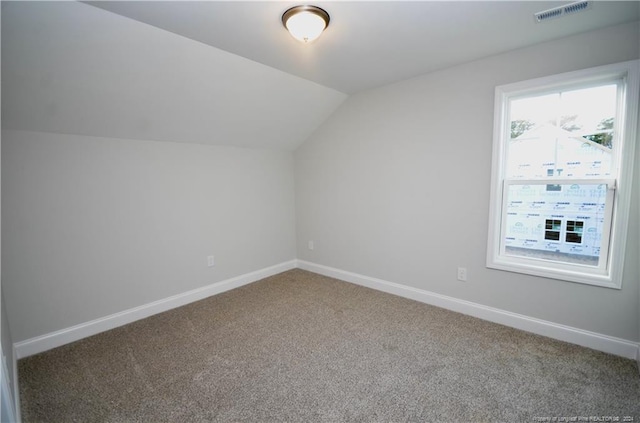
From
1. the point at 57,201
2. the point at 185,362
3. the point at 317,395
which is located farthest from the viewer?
the point at 57,201

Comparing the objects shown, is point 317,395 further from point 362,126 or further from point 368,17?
point 362,126

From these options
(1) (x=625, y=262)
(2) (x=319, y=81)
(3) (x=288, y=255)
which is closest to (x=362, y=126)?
(2) (x=319, y=81)

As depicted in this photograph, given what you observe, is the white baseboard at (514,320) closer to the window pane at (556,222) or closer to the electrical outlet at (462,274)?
the electrical outlet at (462,274)

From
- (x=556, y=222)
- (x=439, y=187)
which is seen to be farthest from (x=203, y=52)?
(x=556, y=222)

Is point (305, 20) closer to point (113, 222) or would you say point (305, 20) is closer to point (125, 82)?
point (125, 82)

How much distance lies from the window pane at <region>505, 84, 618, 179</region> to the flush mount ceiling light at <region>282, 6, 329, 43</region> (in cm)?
181

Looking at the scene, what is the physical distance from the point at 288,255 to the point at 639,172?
364 cm

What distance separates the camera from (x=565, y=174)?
2.35 metres

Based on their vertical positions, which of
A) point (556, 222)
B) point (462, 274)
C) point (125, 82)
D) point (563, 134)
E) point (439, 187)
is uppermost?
point (125, 82)

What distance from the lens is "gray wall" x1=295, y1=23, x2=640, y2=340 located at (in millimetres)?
2182

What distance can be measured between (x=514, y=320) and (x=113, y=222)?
3693 mm

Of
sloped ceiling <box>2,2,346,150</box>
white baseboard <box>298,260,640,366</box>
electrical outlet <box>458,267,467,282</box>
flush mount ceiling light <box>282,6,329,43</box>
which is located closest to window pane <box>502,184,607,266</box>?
electrical outlet <box>458,267,467,282</box>

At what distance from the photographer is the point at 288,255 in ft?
14.1

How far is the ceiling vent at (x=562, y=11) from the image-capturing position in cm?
177
